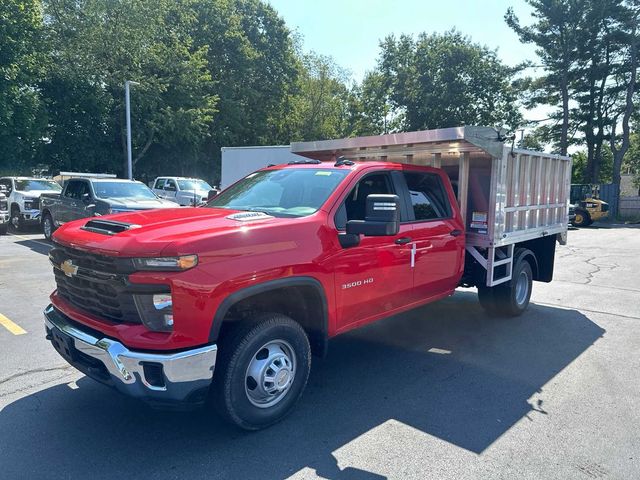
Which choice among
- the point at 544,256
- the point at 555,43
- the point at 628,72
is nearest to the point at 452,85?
the point at 555,43

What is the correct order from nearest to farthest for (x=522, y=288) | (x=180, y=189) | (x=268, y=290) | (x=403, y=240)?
(x=268, y=290) < (x=403, y=240) < (x=522, y=288) < (x=180, y=189)

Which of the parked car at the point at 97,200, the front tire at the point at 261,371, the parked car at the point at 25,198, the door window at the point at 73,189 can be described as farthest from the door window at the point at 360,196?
the parked car at the point at 25,198

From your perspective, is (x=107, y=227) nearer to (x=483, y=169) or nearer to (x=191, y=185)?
(x=483, y=169)

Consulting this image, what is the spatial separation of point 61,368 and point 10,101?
2075cm

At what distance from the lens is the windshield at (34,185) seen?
54.3ft

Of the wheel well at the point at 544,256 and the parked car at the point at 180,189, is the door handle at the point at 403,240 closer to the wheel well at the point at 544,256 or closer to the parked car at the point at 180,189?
the wheel well at the point at 544,256

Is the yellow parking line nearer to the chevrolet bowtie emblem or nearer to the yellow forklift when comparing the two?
the chevrolet bowtie emblem

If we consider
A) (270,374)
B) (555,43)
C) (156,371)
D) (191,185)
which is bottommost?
(270,374)

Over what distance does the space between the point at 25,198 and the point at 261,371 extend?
1534 cm

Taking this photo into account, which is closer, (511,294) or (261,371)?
(261,371)

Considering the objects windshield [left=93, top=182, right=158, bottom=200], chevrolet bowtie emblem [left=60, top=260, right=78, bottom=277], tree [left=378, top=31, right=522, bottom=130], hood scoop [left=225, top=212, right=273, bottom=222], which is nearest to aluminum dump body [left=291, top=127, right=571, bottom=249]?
hood scoop [left=225, top=212, right=273, bottom=222]

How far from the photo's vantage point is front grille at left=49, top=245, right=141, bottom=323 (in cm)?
319

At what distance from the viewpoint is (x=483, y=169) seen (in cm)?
630

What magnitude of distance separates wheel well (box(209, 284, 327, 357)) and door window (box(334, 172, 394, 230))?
2.08 feet
